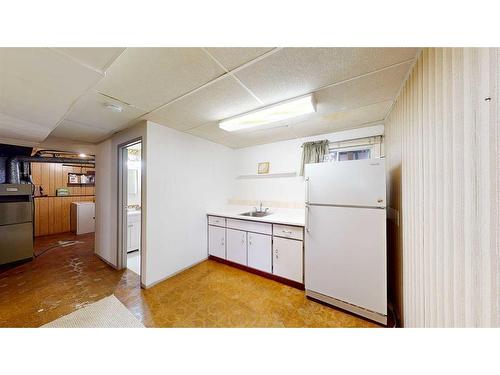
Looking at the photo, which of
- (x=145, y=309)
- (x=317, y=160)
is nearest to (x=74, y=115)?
(x=145, y=309)

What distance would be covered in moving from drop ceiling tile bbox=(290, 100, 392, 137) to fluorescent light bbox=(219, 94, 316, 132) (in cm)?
44

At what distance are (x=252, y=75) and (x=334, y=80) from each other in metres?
0.67

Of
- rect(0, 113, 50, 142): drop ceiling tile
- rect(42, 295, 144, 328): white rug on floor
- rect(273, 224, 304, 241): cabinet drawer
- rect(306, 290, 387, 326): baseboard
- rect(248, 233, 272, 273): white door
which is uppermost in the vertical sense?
rect(0, 113, 50, 142): drop ceiling tile

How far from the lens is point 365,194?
1632 millimetres

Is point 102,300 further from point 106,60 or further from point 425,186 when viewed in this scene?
point 425,186

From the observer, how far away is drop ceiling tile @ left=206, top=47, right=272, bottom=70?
1.02 m

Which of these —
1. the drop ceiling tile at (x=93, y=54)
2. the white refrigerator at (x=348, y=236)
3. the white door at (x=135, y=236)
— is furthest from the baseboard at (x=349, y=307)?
the white door at (x=135, y=236)

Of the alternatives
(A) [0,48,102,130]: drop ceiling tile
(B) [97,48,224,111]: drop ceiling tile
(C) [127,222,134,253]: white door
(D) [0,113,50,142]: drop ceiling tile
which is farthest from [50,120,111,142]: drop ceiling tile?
(C) [127,222,134,253]: white door

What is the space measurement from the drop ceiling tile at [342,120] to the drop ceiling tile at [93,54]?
1.93 metres

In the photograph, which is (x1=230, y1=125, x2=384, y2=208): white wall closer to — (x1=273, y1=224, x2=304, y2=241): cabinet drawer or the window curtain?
the window curtain

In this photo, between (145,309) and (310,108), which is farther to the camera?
(145,309)

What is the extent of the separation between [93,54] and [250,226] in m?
2.27

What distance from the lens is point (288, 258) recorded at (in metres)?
2.19

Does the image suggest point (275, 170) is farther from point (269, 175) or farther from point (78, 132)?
point (78, 132)
